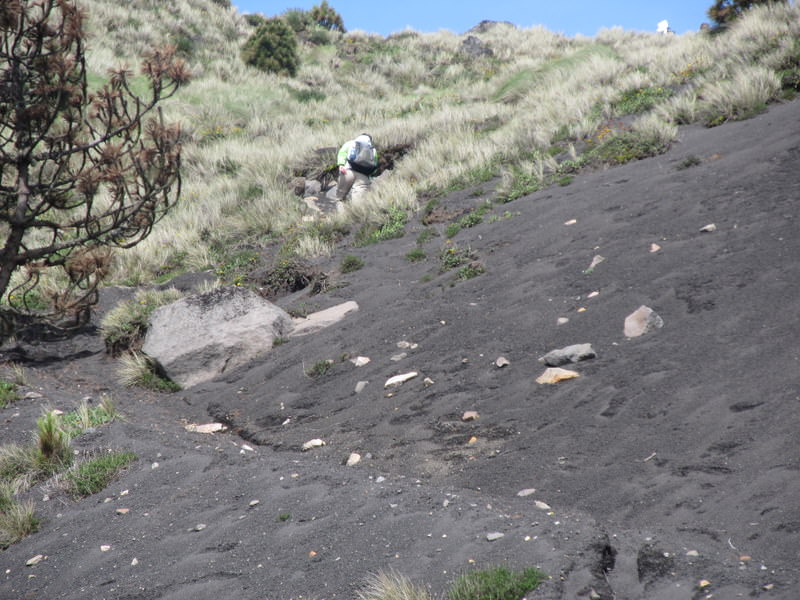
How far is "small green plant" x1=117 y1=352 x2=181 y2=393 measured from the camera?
8.49 meters

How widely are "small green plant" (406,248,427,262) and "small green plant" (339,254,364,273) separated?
34.2 inches

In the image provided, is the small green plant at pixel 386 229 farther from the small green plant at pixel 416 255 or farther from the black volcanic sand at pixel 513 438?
the black volcanic sand at pixel 513 438

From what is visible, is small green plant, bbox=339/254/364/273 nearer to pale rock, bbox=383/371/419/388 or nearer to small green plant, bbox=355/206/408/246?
small green plant, bbox=355/206/408/246

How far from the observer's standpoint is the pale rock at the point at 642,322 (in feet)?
19.8

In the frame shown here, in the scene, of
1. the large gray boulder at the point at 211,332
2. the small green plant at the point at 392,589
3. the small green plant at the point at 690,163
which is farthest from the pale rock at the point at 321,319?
the small green plant at the point at 392,589

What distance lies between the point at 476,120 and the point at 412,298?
11.5 meters

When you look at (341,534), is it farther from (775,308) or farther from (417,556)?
(775,308)

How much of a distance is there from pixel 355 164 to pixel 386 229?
15.6ft

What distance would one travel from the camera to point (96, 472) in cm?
574

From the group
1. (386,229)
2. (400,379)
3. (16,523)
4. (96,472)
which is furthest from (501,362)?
(386,229)

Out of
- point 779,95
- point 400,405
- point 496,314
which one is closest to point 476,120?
point 779,95

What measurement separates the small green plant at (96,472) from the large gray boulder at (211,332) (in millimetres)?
2569

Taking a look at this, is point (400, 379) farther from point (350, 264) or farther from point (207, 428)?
point (350, 264)

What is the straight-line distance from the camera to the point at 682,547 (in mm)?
3494
